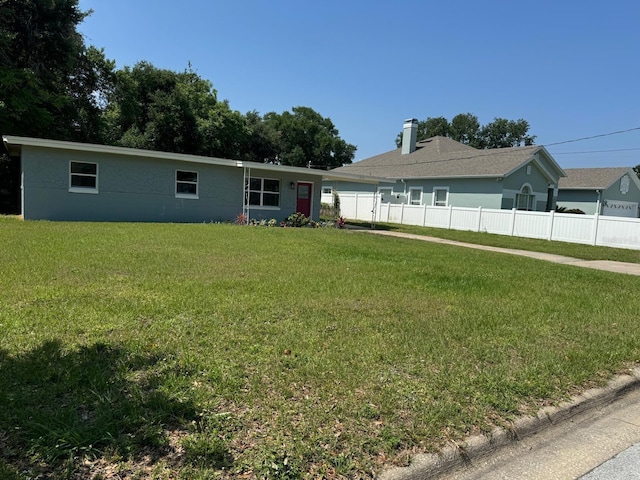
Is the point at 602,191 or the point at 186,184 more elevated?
the point at 602,191

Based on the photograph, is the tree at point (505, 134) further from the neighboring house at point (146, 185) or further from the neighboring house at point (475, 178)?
the neighboring house at point (146, 185)

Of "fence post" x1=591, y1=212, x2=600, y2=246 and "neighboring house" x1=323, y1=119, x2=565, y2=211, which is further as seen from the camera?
"neighboring house" x1=323, y1=119, x2=565, y2=211

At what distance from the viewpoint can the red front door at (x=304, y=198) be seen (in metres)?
21.0

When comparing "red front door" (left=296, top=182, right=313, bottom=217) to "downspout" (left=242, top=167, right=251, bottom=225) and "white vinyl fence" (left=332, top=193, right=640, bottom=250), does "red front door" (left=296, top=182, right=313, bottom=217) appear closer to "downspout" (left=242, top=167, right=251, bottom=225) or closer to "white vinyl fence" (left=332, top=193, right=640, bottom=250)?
"downspout" (left=242, top=167, right=251, bottom=225)

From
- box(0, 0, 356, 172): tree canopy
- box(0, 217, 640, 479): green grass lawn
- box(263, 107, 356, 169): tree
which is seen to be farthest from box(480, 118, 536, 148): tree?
box(0, 217, 640, 479): green grass lawn

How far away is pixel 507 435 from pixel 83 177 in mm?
16478

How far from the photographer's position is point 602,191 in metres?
29.8

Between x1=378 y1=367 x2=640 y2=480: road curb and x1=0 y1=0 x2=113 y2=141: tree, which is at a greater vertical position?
x1=0 y1=0 x2=113 y2=141: tree

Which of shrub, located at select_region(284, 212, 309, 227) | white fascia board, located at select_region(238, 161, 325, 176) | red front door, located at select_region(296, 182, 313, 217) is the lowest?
shrub, located at select_region(284, 212, 309, 227)

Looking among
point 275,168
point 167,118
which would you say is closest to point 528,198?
point 275,168

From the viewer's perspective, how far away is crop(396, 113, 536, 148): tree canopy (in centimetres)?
6412

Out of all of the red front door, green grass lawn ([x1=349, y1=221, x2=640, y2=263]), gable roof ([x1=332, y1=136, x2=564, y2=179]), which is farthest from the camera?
gable roof ([x1=332, y1=136, x2=564, y2=179])

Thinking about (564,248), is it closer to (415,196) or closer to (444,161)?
(415,196)

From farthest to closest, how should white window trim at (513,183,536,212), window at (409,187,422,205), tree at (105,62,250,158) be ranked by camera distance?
tree at (105,62,250,158), window at (409,187,422,205), white window trim at (513,183,536,212)
